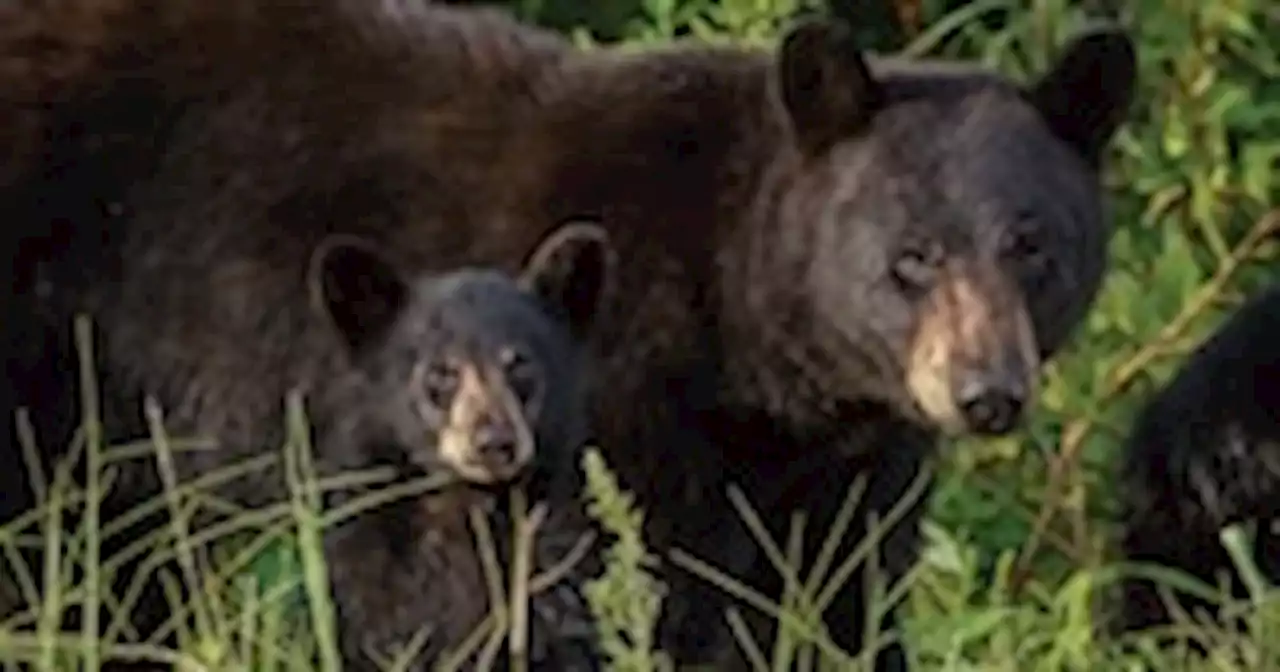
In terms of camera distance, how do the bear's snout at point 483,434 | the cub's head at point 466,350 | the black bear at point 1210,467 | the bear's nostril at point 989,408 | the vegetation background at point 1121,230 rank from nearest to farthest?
the bear's snout at point 483,434 → the cub's head at point 466,350 → the bear's nostril at point 989,408 → the black bear at point 1210,467 → the vegetation background at point 1121,230

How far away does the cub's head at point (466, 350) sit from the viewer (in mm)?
8930

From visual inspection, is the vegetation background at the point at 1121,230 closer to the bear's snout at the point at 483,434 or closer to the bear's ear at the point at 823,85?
the bear's ear at the point at 823,85

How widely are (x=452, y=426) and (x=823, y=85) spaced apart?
108 cm

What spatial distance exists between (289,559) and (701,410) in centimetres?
79

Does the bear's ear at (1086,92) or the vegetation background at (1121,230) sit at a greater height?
the bear's ear at (1086,92)

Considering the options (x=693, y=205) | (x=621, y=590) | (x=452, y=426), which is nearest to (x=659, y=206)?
(x=693, y=205)

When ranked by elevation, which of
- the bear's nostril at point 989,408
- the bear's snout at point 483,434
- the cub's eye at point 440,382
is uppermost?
the cub's eye at point 440,382

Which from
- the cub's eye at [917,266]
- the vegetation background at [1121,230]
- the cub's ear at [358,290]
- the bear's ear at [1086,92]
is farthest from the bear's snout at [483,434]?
the vegetation background at [1121,230]

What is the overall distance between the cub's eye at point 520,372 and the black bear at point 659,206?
24.3 inches

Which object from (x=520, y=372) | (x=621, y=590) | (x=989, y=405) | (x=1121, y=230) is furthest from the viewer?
(x=1121, y=230)

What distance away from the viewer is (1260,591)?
8.51m

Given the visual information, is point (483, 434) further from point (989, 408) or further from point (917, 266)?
point (917, 266)

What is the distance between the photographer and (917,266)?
31.2 ft

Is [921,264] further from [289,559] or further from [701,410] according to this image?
[289,559]
